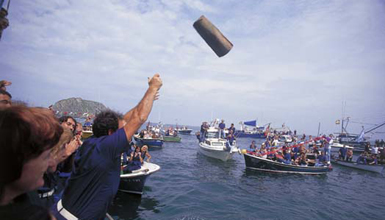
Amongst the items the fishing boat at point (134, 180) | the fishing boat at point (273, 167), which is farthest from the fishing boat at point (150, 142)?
the fishing boat at point (134, 180)

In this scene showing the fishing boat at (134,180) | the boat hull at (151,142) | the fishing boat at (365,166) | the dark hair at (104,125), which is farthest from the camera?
the boat hull at (151,142)

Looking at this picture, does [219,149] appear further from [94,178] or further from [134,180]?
[94,178]

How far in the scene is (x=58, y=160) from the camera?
252 cm

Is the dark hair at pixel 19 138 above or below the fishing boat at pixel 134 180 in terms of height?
above

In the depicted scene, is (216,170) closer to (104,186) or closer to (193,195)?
(193,195)

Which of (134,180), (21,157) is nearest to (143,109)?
(21,157)

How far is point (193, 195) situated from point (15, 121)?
11.1 metres

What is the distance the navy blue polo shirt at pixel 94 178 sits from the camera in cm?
192

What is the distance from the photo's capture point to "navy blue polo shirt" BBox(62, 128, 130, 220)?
1921 mm

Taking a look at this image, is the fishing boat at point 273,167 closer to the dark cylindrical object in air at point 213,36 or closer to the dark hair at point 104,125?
the dark cylindrical object in air at point 213,36

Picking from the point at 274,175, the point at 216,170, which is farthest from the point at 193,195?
the point at 274,175

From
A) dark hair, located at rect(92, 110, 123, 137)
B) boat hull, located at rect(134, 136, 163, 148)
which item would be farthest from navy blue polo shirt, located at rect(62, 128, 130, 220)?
boat hull, located at rect(134, 136, 163, 148)

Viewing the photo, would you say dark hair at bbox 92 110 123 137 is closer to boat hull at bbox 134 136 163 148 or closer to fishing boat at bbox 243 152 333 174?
fishing boat at bbox 243 152 333 174

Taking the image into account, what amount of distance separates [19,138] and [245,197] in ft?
39.7
